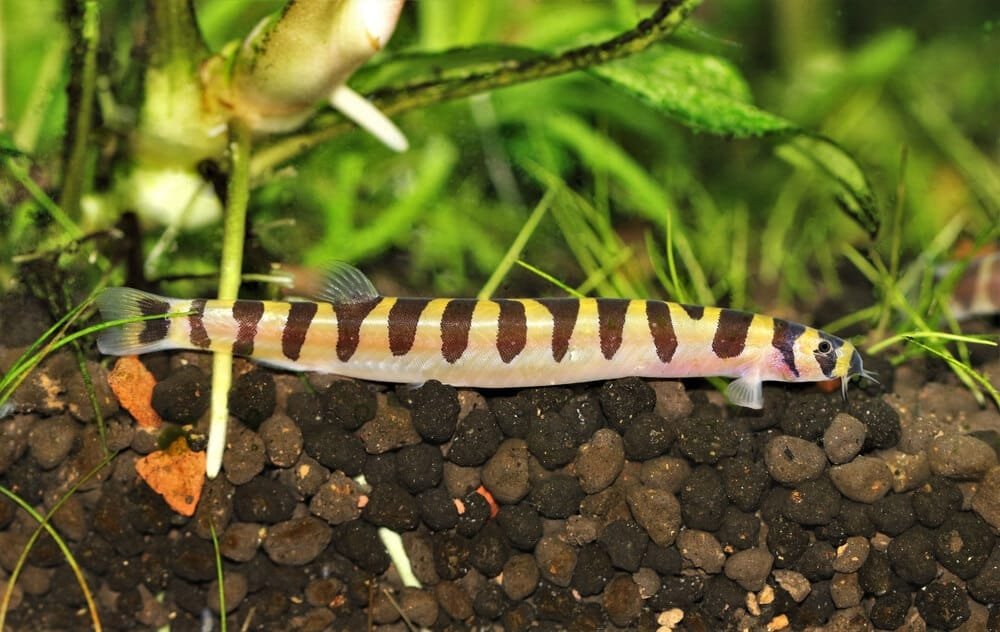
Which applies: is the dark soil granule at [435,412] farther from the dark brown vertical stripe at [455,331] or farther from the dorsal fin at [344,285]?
the dorsal fin at [344,285]

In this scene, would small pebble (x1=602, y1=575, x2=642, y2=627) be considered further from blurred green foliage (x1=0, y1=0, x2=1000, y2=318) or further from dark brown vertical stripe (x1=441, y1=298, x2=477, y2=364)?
blurred green foliage (x1=0, y1=0, x2=1000, y2=318)

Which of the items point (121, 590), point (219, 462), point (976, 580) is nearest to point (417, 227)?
point (219, 462)

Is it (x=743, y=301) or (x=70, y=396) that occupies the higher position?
(x=70, y=396)

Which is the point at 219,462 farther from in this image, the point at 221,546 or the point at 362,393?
the point at 362,393

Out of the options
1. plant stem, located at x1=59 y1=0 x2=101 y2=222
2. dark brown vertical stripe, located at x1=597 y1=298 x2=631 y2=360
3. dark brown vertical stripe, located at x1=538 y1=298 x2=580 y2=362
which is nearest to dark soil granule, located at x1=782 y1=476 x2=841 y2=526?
dark brown vertical stripe, located at x1=597 y1=298 x2=631 y2=360

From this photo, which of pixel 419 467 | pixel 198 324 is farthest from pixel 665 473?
pixel 198 324

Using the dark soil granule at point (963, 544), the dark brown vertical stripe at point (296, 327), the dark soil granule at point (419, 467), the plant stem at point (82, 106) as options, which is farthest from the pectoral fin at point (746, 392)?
the plant stem at point (82, 106)
